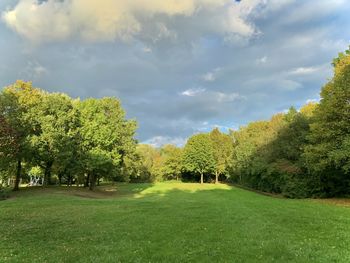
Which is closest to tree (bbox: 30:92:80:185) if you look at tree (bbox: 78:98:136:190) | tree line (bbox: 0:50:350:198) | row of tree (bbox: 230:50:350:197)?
tree line (bbox: 0:50:350:198)

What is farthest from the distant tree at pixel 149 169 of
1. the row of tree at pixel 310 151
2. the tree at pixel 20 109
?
the tree at pixel 20 109

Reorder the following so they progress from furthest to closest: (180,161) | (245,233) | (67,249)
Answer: (180,161), (245,233), (67,249)

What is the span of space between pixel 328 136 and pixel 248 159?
1489 inches

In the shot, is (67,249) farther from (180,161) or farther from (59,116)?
(180,161)

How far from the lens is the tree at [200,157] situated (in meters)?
97.9

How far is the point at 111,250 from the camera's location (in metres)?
11.6

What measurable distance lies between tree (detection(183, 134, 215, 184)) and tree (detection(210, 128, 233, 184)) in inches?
93.6

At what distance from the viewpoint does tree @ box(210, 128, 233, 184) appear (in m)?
99.6

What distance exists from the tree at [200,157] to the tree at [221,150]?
93.6 inches

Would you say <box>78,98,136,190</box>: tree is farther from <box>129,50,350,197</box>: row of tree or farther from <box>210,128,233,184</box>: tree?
<box>210,128,233,184</box>: tree

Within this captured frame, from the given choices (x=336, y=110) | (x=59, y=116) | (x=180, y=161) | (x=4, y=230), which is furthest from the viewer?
(x=180, y=161)

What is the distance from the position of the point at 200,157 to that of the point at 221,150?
25.9ft

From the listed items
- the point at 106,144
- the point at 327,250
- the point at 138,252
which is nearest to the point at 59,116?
the point at 106,144

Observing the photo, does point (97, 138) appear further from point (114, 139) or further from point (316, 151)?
point (316, 151)
